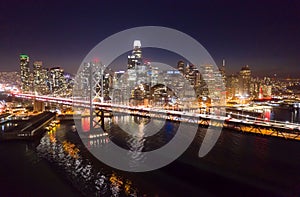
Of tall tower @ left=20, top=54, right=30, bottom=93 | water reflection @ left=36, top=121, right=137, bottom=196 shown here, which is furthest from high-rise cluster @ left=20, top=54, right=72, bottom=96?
water reflection @ left=36, top=121, right=137, bottom=196

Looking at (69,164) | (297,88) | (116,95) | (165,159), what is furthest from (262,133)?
(297,88)

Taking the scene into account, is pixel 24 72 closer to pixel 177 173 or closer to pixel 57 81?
pixel 57 81

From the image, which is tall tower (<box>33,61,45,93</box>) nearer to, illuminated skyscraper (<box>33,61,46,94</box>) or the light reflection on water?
illuminated skyscraper (<box>33,61,46,94</box>)

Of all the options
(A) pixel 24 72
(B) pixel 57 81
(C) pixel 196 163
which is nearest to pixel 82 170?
(C) pixel 196 163

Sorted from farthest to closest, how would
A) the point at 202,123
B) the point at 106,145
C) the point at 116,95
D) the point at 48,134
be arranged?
the point at 116,95
the point at 48,134
the point at 202,123
the point at 106,145

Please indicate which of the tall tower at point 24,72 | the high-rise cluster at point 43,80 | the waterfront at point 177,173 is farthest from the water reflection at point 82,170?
the tall tower at point 24,72

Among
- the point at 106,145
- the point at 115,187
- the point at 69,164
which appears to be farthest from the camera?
the point at 106,145

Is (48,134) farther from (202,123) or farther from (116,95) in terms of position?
(116,95)

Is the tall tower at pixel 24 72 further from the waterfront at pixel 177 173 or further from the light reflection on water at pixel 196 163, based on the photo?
the waterfront at pixel 177 173
